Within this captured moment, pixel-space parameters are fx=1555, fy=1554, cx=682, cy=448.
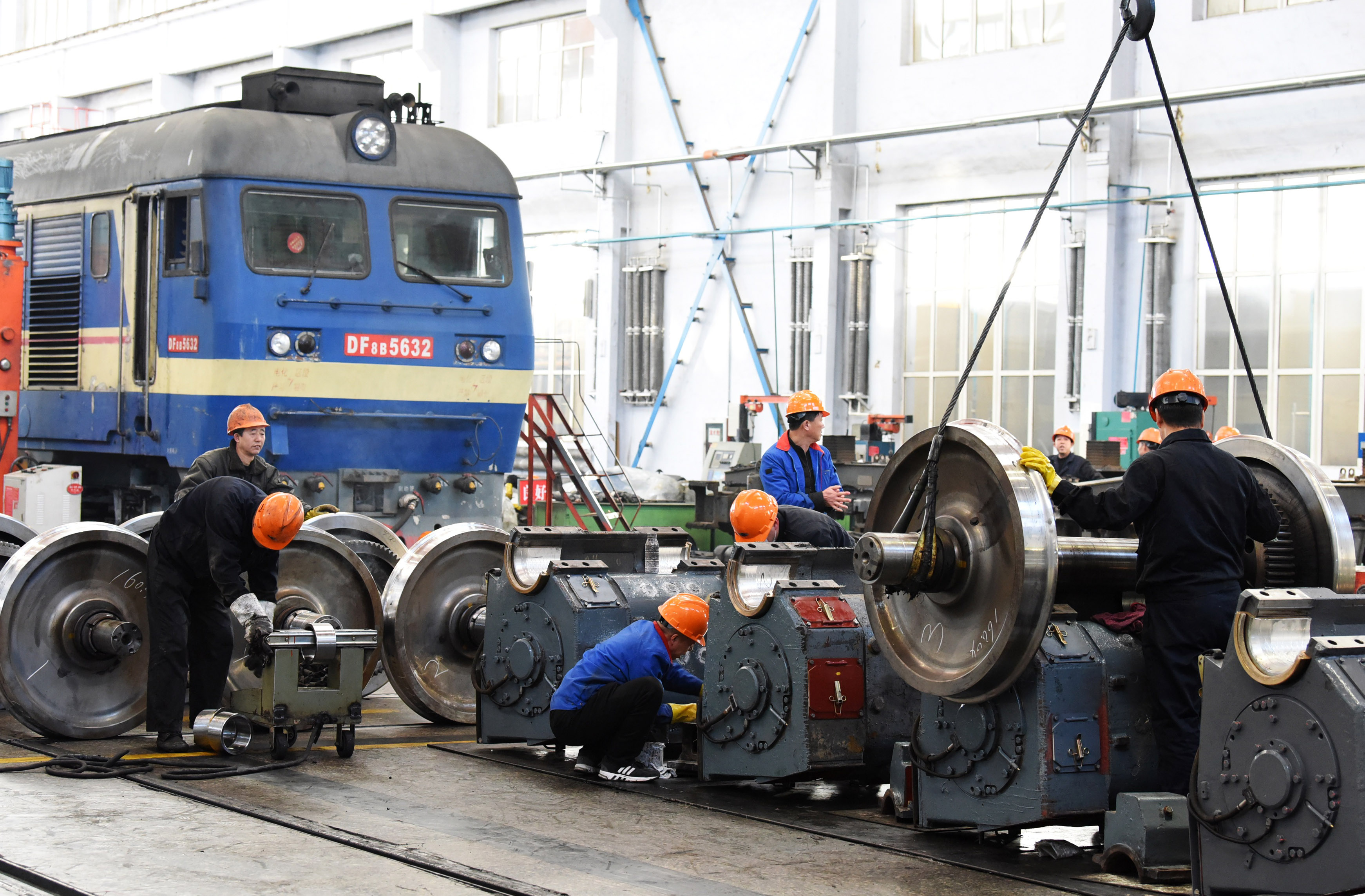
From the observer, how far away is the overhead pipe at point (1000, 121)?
13758mm

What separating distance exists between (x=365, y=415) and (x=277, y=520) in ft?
8.84

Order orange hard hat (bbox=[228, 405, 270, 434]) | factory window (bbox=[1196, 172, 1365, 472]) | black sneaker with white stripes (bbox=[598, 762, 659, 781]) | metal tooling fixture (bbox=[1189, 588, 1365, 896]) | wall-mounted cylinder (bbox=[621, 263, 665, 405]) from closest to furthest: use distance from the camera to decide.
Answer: metal tooling fixture (bbox=[1189, 588, 1365, 896]), black sneaker with white stripes (bbox=[598, 762, 659, 781]), orange hard hat (bbox=[228, 405, 270, 434]), factory window (bbox=[1196, 172, 1365, 472]), wall-mounted cylinder (bbox=[621, 263, 665, 405])

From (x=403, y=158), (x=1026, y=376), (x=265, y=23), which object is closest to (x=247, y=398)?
(x=403, y=158)

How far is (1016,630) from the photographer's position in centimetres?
450

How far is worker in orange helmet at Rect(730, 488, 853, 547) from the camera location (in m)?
6.29

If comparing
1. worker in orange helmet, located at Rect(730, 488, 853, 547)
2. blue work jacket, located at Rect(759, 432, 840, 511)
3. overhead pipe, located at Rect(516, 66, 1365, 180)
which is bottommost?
worker in orange helmet, located at Rect(730, 488, 853, 547)

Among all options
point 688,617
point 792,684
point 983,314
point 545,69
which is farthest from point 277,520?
point 545,69

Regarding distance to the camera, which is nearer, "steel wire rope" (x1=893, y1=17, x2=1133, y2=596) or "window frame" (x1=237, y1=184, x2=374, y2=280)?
"steel wire rope" (x1=893, y1=17, x2=1133, y2=596)

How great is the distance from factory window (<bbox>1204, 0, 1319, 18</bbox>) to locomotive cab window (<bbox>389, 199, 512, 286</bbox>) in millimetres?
8662

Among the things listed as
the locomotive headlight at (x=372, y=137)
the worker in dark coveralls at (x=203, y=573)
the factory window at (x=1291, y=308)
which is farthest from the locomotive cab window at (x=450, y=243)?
the factory window at (x=1291, y=308)

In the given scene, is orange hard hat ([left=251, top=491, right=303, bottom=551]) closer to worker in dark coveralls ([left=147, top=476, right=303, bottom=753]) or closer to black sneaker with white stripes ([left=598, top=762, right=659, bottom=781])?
worker in dark coveralls ([left=147, top=476, right=303, bottom=753])

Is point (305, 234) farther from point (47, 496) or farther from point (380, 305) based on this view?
point (47, 496)

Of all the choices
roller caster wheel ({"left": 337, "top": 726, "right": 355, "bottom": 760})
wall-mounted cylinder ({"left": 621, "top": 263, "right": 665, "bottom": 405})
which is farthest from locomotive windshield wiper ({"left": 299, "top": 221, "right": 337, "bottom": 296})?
wall-mounted cylinder ({"left": 621, "top": 263, "right": 665, "bottom": 405})

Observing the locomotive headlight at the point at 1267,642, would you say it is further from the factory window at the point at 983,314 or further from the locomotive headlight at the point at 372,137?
the factory window at the point at 983,314
